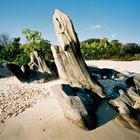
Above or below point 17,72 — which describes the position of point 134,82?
above

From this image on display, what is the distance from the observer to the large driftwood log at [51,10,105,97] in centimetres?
1187

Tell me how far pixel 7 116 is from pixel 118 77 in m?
10.3

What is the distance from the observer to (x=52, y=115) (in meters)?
8.66

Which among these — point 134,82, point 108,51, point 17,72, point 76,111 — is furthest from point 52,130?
point 108,51

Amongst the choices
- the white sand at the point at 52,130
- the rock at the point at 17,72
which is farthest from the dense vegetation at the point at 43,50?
the white sand at the point at 52,130

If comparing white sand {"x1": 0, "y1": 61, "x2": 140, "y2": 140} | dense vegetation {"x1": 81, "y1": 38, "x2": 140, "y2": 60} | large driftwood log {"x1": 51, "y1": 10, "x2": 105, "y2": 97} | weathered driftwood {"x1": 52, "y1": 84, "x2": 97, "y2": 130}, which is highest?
large driftwood log {"x1": 51, "y1": 10, "x2": 105, "y2": 97}

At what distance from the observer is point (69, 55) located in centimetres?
1220

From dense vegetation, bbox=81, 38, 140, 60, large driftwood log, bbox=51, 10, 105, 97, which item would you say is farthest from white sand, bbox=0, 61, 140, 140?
dense vegetation, bbox=81, 38, 140, 60

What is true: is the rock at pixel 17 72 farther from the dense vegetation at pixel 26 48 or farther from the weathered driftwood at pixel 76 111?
the dense vegetation at pixel 26 48

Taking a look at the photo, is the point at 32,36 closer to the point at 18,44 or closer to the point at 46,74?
the point at 18,44

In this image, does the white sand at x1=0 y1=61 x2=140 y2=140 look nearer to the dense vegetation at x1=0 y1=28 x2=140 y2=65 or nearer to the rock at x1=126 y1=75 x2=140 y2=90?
the rock at x1=126 y1=75 x2=140 y2=90

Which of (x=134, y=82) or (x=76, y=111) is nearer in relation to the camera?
(x=76, y=111)

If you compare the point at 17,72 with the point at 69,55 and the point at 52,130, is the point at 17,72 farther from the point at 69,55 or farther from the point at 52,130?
the point at 52,130

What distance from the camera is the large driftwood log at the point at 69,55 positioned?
1187 cm
